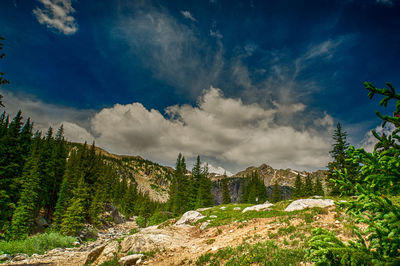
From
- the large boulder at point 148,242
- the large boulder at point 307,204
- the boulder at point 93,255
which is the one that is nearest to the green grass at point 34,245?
the boulder at point 93,255

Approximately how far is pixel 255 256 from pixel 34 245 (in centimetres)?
2639

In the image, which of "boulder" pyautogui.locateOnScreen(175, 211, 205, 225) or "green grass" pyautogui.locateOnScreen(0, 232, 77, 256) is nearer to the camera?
"green grass" pyautogui.locateOnScreen(0, 232, 77, 256)

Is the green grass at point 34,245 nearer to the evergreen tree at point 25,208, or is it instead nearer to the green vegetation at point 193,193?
the evergreen tree at point 25,208

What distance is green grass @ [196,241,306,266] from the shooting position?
27.3 feet

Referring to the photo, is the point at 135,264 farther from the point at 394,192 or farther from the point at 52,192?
the point at 52,192

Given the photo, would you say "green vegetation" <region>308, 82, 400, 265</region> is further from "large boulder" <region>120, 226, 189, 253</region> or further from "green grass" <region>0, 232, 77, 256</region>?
"green grass" <region>0, 232, 77, 256</region>

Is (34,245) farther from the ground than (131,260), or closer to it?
closer to it

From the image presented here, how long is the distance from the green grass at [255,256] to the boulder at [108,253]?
308 inches

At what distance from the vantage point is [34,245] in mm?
22469

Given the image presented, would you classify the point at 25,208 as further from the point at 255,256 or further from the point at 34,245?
the point at 255,256

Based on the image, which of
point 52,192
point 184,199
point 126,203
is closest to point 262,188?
point 184,199

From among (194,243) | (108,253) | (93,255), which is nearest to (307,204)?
(194,243)

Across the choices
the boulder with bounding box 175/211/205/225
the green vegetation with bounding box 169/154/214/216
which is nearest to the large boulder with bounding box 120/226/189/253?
the boulder with bounding box 175/211/205/225

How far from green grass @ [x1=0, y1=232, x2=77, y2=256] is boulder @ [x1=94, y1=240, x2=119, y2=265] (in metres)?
12.6
